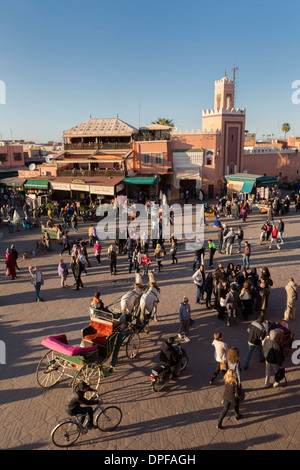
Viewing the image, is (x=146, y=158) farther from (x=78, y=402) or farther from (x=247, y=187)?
(x=78, y=402)

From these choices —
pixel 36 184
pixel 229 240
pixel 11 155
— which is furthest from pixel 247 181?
pixel 11 155

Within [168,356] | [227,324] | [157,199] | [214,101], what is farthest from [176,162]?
[168,356]

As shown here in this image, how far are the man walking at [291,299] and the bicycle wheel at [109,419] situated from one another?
575cm

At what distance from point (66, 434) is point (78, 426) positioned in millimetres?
220

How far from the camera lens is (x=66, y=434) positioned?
5586mm

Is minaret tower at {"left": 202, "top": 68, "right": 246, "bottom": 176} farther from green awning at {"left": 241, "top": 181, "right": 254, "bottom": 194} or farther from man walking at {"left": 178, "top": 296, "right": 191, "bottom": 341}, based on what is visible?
man walking at {"left": 178, "top": 296, "right": 191, "bottom": 341}

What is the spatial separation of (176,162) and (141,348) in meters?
24.5

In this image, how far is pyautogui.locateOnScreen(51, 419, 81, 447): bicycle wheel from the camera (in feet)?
18.3

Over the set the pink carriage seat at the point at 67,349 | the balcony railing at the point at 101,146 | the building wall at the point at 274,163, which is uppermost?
the balcony railing at the point at 101,146

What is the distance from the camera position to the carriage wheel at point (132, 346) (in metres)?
8.00

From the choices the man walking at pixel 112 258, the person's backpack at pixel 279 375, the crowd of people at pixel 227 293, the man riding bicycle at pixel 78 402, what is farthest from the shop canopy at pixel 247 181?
the man riding bicycle at pixel 78 402

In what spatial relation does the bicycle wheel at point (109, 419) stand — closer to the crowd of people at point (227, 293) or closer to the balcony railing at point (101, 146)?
the crowd of people at point (227, 293)

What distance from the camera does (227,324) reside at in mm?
9656

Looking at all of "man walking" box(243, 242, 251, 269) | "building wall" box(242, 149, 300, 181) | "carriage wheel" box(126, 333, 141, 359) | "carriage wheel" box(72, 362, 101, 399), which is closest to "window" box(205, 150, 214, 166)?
"building wall" box(242, 149, 300, 181)
